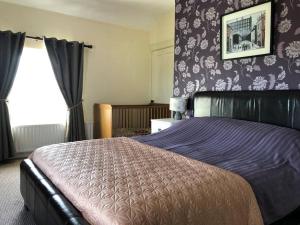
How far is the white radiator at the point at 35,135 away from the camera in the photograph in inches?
155

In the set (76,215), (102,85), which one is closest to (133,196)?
(76,215)

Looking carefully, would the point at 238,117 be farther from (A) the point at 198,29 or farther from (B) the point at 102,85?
(B) the point at 102,85

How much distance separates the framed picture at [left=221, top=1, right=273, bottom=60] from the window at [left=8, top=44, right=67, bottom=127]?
2.71 meters

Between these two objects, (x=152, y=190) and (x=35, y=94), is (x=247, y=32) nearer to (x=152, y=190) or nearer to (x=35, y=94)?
(x=152, y=190)

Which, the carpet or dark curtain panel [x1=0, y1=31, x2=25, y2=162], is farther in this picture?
dark curtain panel [x1=0, y1=31, x2=25, y2=162]

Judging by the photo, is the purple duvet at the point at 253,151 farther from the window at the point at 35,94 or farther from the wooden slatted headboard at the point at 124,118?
the window at the point at 35,94

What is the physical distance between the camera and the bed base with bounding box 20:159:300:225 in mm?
1260

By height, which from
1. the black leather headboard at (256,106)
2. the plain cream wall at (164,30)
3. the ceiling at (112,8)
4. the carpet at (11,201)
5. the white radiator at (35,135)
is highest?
the ceiling at (112,8)

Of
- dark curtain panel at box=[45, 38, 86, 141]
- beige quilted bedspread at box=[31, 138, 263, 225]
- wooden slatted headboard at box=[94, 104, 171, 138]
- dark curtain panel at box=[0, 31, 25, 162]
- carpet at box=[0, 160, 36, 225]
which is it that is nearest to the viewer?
beige quilted bedspread at box=[31, 138, 263, 225]

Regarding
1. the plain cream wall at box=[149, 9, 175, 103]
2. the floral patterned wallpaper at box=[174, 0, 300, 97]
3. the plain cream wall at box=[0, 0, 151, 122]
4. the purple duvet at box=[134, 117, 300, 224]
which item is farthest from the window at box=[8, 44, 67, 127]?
the purple duvet at box=[134, 117, 300, 224]

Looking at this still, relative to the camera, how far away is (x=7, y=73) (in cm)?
366

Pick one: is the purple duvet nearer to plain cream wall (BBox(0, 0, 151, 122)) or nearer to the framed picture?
the framed picture

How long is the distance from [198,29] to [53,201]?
8.70 ft

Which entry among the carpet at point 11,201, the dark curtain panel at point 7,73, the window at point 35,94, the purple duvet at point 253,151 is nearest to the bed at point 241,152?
the purple duvet at point 253,151
